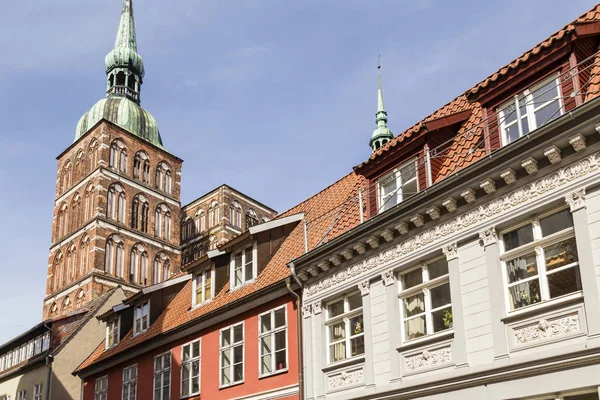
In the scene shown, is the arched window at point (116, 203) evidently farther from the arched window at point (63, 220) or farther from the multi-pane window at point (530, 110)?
the multi-pane window at point (530, 110)

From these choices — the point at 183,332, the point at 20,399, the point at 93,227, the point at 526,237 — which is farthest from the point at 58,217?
the point at 526,237

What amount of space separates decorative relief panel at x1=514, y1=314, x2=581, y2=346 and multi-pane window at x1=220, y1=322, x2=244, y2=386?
10878 mm

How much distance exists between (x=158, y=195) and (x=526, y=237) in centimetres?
7473

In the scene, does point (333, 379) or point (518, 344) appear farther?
point (333, 379)

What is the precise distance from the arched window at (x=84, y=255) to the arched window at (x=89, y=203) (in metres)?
2.50

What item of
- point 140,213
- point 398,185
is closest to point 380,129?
point 140,213

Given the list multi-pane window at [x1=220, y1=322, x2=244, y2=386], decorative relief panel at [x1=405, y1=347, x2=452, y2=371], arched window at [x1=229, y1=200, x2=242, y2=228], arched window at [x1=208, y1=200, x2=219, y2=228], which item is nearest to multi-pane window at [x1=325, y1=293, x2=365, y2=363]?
decorative relief panel at [x1=405, y1=347, x2=452, y2=371]

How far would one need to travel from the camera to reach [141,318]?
30719 millimetres

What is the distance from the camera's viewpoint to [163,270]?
8394 cm

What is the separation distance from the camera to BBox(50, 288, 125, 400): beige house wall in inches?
1351

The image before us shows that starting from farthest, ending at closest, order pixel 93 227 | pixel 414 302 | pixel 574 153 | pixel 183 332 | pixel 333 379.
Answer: pixel 93 227
pixel 183 332
pixel 333 379
pixel 414 302
pixel 574 153

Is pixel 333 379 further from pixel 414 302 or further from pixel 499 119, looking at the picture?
pixel 499 119

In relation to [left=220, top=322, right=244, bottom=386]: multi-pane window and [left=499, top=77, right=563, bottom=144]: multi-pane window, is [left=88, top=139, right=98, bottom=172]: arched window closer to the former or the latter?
[left=220, top=322, right=244, bottom=386]: multi-pane window

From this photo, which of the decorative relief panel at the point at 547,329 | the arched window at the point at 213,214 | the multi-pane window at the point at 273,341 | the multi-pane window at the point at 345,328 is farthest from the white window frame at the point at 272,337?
the arched window at the point at 213,214
